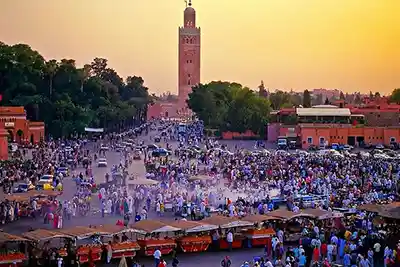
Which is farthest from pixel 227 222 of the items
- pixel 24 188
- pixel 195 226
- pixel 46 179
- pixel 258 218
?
pixel 46 179

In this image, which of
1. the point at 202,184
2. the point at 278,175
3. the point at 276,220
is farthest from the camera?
the point at 278,175

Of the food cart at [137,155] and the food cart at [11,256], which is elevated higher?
the food cart at [137,155]

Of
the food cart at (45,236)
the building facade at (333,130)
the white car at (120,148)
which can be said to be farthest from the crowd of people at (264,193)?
the building facade at (333,130)

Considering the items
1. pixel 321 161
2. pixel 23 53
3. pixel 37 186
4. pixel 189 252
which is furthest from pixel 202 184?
pixel 23 53

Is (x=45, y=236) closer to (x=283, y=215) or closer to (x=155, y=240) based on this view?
(x=155, y=240)

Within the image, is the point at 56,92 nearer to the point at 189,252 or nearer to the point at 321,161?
the point at 321,161

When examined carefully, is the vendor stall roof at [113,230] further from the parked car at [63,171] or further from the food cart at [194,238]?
the parked car at [63,171]

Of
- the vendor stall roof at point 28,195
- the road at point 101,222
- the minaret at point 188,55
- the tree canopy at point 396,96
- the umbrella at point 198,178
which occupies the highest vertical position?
the minaret at point 188,55

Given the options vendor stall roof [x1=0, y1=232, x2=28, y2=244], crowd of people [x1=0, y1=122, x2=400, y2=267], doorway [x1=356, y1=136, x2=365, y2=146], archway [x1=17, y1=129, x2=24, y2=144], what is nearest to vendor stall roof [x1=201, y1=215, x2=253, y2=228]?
crowd of people [x1=0, y1=122, x2=400, y2=267]
